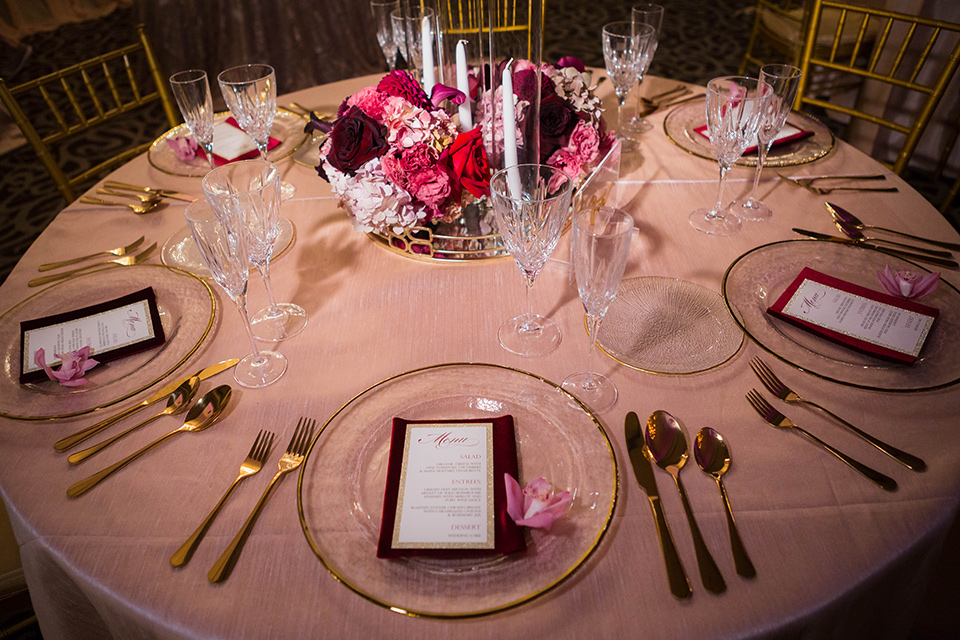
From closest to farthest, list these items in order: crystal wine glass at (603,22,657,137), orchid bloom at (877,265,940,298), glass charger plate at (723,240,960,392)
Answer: glass charger plate at (723,240,960,392) < orchid bloom at (877,265,940,298) < crystal wine glass at (603,22,657,137)

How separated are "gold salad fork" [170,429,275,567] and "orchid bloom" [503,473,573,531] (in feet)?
1.04

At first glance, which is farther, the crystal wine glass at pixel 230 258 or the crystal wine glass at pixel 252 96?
the crystal wine glass at pixel 252 96

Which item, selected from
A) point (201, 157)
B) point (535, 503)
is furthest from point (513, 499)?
point (201, 157)

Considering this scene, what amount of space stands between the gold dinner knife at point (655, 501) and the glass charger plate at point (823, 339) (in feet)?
0.85

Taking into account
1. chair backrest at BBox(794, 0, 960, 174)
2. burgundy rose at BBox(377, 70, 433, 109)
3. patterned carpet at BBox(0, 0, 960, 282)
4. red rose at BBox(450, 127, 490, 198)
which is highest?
burgundy rose at BBox(377, 70, 433, 109)

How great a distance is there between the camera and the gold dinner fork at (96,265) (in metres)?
1.08

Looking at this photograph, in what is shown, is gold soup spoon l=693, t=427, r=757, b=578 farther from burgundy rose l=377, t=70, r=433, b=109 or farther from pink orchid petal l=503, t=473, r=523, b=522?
burgundy rose l=377, t=70, r=433, b=109

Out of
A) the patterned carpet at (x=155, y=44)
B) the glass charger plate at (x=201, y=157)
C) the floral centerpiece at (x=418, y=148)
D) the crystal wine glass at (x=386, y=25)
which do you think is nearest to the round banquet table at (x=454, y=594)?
the floral centerpiece at (x=418, y=148)

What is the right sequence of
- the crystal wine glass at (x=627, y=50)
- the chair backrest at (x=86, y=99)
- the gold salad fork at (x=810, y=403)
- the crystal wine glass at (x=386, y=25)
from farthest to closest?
the crystal wine glass at (x=386, y=25) → the chair backrest at (x=86, y=99) → the crystal wine glass at (x=627, y=50) → the gold salad fork at (x=810, y=403)

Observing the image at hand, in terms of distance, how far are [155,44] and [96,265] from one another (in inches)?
112

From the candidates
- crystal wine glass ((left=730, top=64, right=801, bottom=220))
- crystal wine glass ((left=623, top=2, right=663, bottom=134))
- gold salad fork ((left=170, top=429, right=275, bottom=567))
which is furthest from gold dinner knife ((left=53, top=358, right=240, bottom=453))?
crystal wine glass ((left=623, top=2, right=663, bottom=134))

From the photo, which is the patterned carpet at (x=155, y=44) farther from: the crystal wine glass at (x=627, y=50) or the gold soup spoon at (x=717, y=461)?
the gold soup spoon at (x=717, y=461)

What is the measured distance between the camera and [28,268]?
3.65ft

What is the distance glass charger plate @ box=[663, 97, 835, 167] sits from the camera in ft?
4.36
